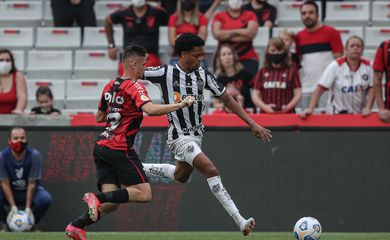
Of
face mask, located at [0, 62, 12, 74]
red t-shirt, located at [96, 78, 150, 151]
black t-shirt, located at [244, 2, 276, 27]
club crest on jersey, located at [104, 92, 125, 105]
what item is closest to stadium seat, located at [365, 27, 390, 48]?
black t-shirt, located at [244, 2, 276, 27]

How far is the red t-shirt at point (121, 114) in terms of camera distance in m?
9.13

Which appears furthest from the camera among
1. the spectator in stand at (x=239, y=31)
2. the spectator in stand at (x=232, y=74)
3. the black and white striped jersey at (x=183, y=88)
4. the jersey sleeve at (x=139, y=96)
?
the spectator in stand at (x=239, y=31)

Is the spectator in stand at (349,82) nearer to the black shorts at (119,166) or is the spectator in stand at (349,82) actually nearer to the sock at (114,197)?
the black shorts at (119,166)

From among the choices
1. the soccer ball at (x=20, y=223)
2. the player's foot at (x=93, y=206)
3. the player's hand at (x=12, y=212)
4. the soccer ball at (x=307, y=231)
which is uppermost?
the player's foot at (x=93, y=206)

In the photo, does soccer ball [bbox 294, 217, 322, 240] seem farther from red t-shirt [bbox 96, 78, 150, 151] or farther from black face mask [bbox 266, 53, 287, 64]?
black face mask [bbox 266, 53, 287, 64]

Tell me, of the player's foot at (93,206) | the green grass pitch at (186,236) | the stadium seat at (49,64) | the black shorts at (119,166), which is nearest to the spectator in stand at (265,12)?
the stadium seat at (49,64)

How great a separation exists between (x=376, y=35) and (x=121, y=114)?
7.38m

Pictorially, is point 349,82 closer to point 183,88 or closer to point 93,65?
point 183,88

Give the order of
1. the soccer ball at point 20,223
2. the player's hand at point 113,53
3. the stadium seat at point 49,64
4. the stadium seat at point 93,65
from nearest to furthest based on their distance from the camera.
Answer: the soccer ball at point 20,223
the player's hand at point 113,53
the stadium seat at point 93,65
the stadium seat at point 49,64

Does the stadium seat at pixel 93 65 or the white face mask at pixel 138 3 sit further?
the stadium seat at pixel 93 65

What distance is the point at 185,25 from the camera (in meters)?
14.7

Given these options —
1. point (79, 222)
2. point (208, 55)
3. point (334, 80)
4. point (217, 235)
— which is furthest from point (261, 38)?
point (79, 222)

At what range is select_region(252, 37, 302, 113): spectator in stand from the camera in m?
12.9

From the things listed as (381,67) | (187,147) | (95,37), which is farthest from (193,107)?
(95,37)
